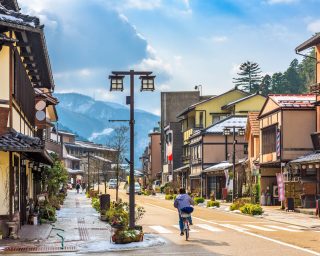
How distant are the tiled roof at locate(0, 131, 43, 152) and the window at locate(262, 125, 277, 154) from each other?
30.5 meters

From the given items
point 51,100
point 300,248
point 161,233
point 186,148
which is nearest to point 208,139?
point 186,148

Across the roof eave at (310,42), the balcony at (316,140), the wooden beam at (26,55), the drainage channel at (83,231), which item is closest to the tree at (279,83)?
the roof eave at (310,42)

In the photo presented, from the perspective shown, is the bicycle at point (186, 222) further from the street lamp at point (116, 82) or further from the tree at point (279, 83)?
the tree at point (279, 83)

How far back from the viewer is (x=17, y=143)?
1800cm

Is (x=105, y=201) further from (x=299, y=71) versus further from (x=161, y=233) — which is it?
(x=299, y=71)

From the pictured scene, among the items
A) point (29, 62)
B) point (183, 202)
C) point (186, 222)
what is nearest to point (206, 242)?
point (186, 222)

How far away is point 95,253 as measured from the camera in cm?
1748

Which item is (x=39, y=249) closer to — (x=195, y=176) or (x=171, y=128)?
(x=195, y=176)

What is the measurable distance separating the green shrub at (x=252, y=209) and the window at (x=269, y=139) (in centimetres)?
937

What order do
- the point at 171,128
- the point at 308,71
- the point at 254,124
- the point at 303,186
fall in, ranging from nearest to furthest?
the point at 303,186 < the point at 254,124 < the point at 171,128 < the point at 308,71

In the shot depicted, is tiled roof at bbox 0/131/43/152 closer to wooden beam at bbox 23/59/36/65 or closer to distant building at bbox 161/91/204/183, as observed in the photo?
wooden beam at bbox 23/59/36/65

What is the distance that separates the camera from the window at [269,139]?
1879 inches

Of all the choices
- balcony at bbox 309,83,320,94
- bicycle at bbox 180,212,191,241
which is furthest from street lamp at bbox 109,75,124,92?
balcony at bbox 309,83,320,94

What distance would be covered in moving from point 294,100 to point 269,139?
4.05m
